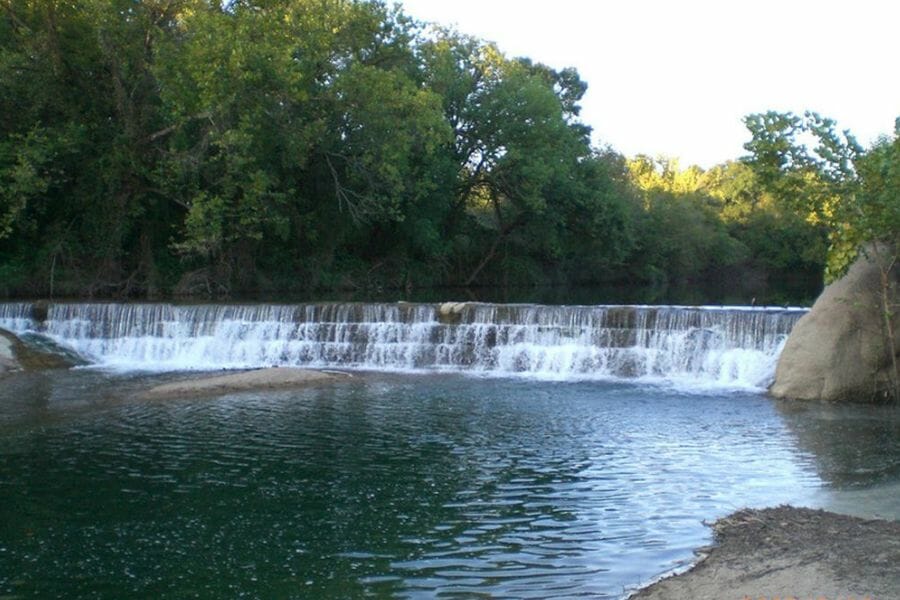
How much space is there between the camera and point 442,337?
73.3 ft

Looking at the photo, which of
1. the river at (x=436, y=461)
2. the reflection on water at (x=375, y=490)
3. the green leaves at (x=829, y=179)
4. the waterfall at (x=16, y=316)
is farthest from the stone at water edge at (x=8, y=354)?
the green leaves at (x=829, y=179)

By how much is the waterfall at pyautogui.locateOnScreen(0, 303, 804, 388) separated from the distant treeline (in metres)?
5.31

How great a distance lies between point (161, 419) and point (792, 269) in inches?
2126

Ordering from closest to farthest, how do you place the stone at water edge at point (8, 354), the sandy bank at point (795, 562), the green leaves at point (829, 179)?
the sandy bank at point (795, 562)
the green leaves at point (829, 179)
the stone at water edge at point (8, 354)

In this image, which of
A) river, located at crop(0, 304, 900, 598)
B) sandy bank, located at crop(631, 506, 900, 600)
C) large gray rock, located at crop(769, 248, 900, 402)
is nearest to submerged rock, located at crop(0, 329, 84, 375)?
river, located at crop(0, 304, 900, 598)

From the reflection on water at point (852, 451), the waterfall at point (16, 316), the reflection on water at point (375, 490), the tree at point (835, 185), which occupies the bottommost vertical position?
the reflection on water at point (375, 490)

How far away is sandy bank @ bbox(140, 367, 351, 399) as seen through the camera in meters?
17.4

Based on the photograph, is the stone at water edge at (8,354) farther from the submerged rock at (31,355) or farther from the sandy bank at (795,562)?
the sandy bank at (795,562)

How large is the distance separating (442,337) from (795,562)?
51.2 ft

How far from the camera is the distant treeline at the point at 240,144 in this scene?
28.3 metres

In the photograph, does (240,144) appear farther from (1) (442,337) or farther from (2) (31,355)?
(1) (442,337)

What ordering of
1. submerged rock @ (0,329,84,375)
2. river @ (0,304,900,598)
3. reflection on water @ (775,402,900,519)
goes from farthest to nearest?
submerged rock @ (0,329,84,375) < reflection on water @ (775,402,900,519) < river @ (0,304,900,598)

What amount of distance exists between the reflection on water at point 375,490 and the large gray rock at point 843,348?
1.36 metres

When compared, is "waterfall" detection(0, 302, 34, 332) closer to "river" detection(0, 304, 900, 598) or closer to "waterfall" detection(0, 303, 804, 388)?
"waterfall" detection(0, 303, 804, 388)
